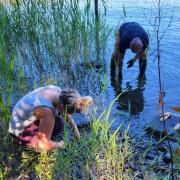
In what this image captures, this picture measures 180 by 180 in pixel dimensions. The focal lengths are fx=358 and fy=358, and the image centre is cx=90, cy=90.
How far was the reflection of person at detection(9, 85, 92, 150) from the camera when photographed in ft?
10.9

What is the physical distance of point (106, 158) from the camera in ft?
10.8

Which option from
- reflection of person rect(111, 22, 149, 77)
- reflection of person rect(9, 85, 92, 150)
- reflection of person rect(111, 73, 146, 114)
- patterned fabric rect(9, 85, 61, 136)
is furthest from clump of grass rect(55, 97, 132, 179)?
reflection of person rect(111, 22, 149, 77)

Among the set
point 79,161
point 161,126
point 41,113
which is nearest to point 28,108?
point 41,113

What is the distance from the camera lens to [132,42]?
5.46 meters

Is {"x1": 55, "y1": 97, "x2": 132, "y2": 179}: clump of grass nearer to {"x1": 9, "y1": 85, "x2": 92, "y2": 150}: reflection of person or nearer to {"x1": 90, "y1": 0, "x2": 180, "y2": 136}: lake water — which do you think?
{"x1": 9, "y1": 85, "x2": 92, "y2": 150}: reflection of person

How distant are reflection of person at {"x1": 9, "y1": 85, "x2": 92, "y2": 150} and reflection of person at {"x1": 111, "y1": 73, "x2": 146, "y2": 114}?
5.90 feet

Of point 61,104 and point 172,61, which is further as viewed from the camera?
point 172,61

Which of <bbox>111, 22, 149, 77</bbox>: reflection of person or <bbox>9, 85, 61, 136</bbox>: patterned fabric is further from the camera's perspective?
<bbox>111, 22, 149, 77</bbox>: reflection of person

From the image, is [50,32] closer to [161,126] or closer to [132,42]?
[132,42]

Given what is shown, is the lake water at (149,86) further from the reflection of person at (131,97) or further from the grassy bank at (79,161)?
the grassy bank at (79,161)

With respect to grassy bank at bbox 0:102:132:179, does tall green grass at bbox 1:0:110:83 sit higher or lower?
higher

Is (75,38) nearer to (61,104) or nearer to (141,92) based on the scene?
(141,92)

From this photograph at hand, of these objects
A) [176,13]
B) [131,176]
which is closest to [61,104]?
[131,176]

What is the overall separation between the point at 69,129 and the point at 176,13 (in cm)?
651
